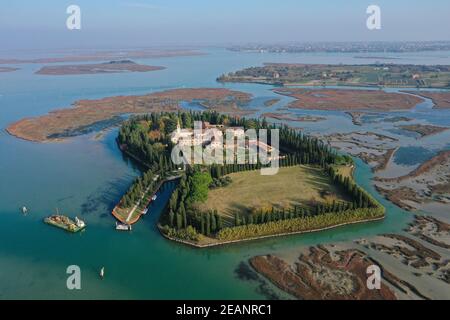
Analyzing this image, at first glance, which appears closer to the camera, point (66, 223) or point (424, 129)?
point (66, 223)

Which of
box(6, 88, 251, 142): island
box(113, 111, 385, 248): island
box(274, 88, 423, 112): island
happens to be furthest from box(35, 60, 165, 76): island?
box(113, 111, 385, 248): island

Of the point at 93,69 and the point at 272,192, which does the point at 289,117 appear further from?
the point at 93,69

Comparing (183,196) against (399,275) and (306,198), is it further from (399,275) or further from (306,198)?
(399,275)

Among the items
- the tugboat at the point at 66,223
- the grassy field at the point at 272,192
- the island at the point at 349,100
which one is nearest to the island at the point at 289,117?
the island at the point at 349,100

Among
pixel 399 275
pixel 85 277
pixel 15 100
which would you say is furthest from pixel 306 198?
pixel 15 100

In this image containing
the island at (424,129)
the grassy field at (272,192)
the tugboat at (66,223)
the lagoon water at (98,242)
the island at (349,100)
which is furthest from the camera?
the island at (349,100)

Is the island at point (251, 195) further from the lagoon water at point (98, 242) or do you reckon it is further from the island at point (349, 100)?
the island at point (349, 100)

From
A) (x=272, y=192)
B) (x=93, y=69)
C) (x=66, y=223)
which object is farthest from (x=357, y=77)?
(x=66, y=223)
